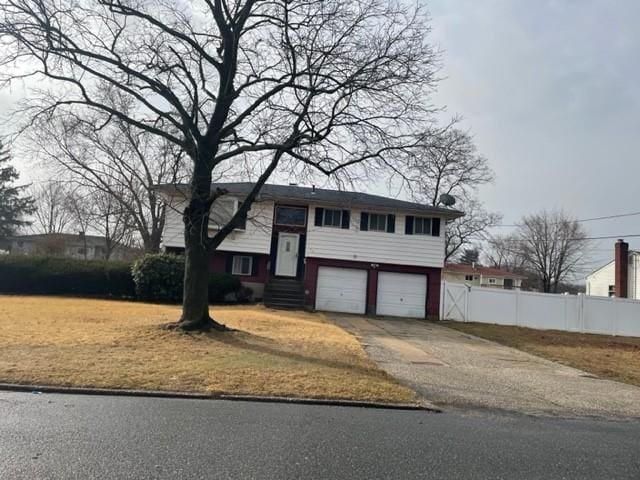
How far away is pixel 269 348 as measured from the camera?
11.2 metres

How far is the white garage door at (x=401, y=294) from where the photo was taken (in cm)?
2494

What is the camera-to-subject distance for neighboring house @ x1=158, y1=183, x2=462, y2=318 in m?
24.8

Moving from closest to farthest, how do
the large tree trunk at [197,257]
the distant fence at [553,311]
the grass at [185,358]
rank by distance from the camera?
the grass at [185,358]
the large tree trunk at [197,257]
the distant fence at [553,311]

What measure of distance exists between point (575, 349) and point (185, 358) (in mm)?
12631

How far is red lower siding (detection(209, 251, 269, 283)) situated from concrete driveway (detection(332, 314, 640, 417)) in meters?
10.4

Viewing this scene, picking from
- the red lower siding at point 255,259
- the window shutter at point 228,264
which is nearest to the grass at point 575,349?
the red lower siding at point 255,259

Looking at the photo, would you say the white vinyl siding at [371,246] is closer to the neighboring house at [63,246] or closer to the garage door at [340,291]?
the garage door at [340,291]

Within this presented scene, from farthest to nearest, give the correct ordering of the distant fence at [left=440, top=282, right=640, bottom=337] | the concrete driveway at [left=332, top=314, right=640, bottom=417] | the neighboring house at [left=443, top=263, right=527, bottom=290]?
the neighboring house at [left=443, top=263, right=527, bottom=290]
the distant fence at [left=440, top=282, right=640, bottom=337]
the concrete driveway at [left=332, top=314, right=640, bottom=417]

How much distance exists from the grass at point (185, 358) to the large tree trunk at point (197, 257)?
67 centimetres

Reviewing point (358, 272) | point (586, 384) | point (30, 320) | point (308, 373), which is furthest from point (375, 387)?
point (358, 272)

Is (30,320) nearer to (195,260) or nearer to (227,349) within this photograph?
(195,260)

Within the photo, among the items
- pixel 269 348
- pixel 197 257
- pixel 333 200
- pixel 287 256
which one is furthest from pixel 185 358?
pixel 287 256

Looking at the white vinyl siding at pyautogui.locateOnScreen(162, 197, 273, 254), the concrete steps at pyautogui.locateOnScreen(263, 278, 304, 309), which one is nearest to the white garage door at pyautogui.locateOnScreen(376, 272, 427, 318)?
the concrete steps at pyautogui.locateOnScreen(263, 278, 304, 309)

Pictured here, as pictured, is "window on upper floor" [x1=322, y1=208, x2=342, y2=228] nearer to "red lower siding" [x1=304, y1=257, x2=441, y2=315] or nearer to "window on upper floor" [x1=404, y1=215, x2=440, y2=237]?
"red lower siding" [x1=304, y1=257, x2=441, y2=315]
